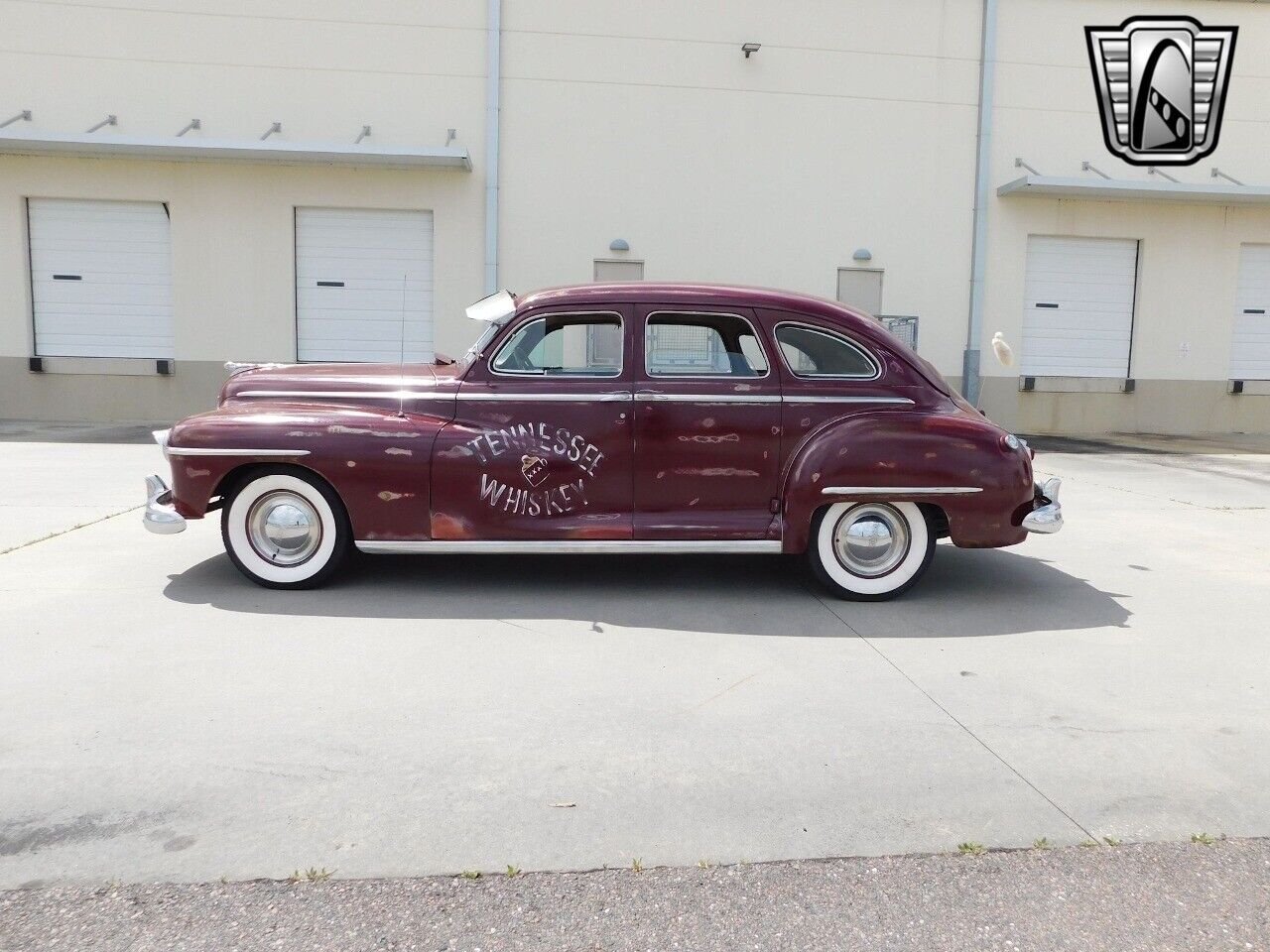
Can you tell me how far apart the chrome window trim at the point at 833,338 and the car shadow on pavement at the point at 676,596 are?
1.22 meters

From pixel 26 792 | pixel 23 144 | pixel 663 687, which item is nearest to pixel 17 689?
pixel 26 792

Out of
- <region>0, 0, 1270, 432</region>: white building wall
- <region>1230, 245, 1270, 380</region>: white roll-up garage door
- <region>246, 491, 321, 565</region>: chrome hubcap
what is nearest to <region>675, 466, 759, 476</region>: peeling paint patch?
<region>246, 491, 321, 565</region>: chrome hubcap

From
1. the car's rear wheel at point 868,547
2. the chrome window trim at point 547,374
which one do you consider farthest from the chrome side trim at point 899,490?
the chrome window trim at point 547,374

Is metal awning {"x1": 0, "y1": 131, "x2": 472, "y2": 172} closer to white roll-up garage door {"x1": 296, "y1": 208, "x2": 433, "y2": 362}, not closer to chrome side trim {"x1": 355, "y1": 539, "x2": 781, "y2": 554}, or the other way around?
white roll-up garage door {"x1": 296, "y1": 208, "x2": 433, "y2": 362}

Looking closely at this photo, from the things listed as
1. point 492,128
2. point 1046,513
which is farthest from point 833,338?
point 492,128

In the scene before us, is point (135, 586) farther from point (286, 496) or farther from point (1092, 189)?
point (1092, 189)

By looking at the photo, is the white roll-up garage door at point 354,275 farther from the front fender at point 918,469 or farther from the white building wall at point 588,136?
the front fender at point 918,469

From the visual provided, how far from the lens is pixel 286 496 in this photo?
5227mm

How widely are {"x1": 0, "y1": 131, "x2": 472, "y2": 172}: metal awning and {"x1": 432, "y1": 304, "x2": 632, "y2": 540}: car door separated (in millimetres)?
9528

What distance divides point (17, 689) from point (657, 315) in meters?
3.45

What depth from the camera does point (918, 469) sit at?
5.14 metres

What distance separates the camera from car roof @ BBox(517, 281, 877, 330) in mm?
5352

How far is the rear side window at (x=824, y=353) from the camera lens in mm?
5352

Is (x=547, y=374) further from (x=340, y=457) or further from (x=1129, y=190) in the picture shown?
(x=1129, y=190)
